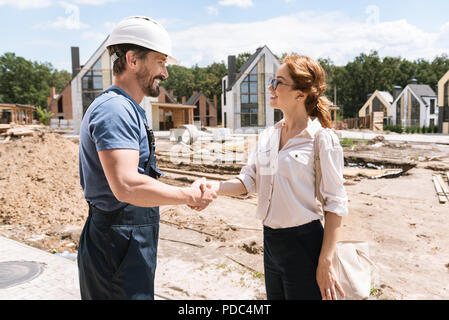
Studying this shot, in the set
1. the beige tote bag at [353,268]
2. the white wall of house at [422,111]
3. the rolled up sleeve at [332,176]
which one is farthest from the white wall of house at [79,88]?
the white wall of house at [422,111]

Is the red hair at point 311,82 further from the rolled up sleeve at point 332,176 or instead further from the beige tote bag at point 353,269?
the beige tote bag at point 353,269

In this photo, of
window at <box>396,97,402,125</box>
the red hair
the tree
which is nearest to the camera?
the red hair

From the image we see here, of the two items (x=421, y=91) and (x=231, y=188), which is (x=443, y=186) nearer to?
(x=231, y=188)

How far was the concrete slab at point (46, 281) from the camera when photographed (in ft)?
14.1

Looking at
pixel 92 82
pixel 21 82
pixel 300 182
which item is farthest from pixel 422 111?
pixel 21 82

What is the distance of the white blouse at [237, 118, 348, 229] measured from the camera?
2.25 meters

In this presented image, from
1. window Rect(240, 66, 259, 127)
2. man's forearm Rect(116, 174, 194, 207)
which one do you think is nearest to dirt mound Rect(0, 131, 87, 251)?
man's forearm Rect(116, 174, 194, 207)

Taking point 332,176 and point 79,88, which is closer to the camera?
point 332,176

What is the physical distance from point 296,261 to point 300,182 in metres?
0.52

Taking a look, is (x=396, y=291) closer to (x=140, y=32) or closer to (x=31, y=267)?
(x=140, y=32)

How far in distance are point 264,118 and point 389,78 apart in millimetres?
56145

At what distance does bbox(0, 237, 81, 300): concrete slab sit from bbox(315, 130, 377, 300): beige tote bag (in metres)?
3.31

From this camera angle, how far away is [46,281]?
466 cm

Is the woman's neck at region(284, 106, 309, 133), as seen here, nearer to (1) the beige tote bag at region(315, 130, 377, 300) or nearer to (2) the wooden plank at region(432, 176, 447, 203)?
(1) the beige tote bag at region(315, 130, 377, 300)
